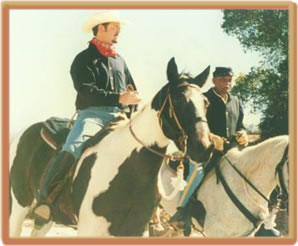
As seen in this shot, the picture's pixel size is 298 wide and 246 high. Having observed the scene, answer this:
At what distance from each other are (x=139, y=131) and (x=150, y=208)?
60cm

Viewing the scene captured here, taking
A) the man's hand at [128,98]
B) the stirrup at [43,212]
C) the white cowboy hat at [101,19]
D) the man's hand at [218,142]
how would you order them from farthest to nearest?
the man's hand at [218,142] → the white cowboy hat at [101,19] → the stirrup at [43,212] → the man's hand at [128,98]

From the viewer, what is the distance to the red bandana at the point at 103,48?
200 inches

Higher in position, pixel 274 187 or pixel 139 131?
Result: pixel 139 131

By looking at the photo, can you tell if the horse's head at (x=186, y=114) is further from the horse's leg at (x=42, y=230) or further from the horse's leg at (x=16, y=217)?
the horse's leg at (x=16, y=217)

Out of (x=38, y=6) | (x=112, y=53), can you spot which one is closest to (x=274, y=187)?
(x=112, y=53)

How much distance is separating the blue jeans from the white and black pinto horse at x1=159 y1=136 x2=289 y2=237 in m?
0.92

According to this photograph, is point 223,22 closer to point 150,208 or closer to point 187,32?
point 187,32

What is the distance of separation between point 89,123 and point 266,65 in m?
1.65

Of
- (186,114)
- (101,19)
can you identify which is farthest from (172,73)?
(101,19)

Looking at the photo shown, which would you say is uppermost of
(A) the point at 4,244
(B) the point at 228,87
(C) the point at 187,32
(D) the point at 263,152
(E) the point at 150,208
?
(C) the point at 187,32

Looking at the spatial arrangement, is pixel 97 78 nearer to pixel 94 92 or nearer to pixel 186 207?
pixel 94 92

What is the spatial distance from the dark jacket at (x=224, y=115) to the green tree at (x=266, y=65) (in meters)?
0.10

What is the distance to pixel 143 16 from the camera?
5.25m

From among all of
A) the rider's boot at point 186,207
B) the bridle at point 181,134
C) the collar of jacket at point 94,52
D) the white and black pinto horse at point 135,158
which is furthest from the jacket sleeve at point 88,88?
the rider's boot at point 186,207
